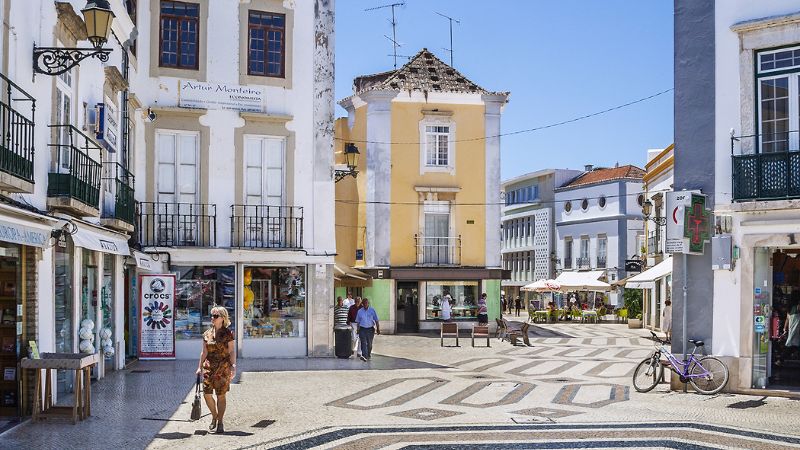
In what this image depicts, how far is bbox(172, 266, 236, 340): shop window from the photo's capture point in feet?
70.3

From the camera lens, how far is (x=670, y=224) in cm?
1531

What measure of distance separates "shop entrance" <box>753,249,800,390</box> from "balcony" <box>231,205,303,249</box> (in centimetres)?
1054

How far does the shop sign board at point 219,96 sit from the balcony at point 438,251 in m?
13.9

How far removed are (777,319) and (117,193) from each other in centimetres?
1218

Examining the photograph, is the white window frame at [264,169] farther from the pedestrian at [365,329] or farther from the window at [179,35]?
the pedestrian at [365,329]

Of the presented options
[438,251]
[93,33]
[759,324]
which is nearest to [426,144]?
[438,251]

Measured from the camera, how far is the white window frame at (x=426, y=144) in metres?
34.7

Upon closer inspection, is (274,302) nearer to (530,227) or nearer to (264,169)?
(264,169)

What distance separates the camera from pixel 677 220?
15164 mm

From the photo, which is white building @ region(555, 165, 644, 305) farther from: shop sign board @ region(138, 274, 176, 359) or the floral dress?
the floral dress

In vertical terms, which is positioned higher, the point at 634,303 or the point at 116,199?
the point at 116,199

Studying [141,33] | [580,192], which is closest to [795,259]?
[141,33]

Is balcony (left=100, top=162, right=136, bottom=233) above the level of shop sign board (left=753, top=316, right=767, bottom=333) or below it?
above

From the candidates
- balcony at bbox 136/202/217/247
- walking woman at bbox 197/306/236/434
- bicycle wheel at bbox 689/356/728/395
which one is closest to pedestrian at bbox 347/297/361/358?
balcony at bbox 136/202/217/247
